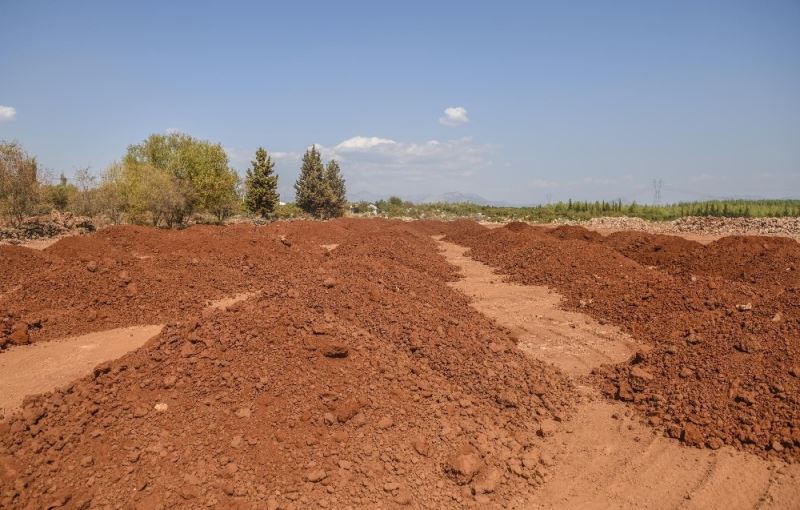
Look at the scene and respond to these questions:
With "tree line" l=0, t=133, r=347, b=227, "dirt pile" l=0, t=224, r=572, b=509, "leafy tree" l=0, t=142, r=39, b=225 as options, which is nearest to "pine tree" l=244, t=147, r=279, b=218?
"tree line" l=0, t=133, r=347, b=227

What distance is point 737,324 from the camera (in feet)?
22.6

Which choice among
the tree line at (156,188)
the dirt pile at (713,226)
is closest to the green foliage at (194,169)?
the tree line at (156,188)

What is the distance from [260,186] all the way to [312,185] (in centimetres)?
661

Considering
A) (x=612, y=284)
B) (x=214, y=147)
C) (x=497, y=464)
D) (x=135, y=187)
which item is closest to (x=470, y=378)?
(x=497, y=464)

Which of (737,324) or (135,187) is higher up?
(135,187)

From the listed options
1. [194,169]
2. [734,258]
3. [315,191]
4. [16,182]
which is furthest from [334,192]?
[734,258]

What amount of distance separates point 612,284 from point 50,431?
35.3 feet

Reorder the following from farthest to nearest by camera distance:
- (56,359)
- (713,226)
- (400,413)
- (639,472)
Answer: (713,226)
(56,359)
(400,413)
(639,472)

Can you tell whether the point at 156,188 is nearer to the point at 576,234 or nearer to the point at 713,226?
the point at 576,234

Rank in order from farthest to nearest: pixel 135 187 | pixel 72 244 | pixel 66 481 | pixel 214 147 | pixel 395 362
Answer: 1. pixel 214 147
2. pixel 135 187
3. pixel 72 244
4. pixel 395 362
5. pixel 66 481

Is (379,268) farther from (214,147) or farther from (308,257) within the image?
(214,147)

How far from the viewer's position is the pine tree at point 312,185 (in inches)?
1670

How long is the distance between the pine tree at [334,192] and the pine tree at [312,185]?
1.74 ft

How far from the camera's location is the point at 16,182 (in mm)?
22281
